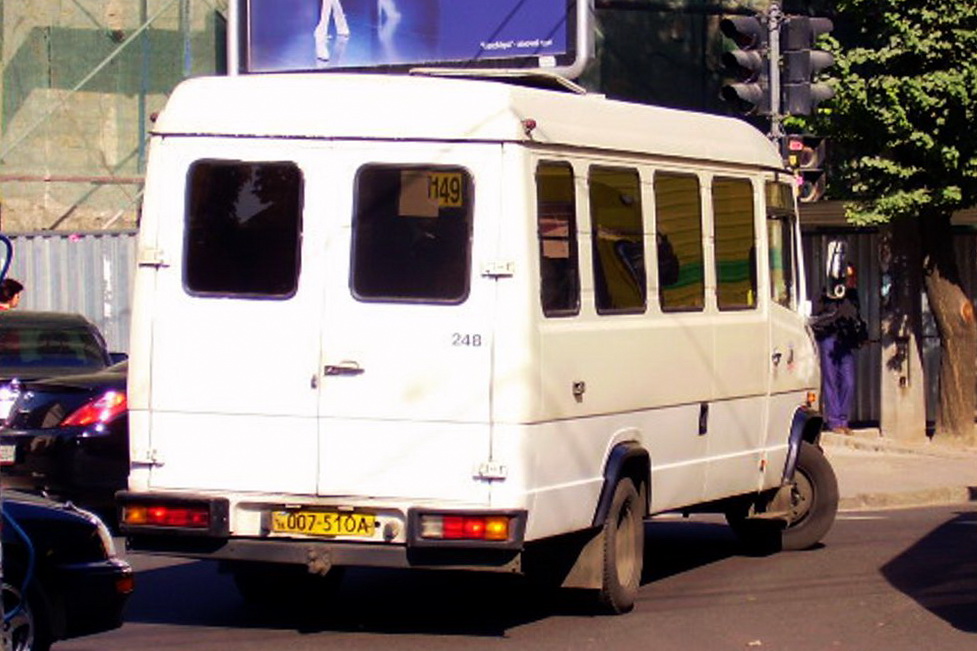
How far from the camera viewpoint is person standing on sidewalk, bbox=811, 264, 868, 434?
2133cm

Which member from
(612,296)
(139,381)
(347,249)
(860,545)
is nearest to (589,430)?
(612,296)

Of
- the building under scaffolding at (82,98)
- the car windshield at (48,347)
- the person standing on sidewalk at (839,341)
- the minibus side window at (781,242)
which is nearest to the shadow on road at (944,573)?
the minibus side window at (781,242)

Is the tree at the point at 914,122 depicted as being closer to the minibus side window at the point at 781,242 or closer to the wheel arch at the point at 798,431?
the minibus side window at the point at 781,242

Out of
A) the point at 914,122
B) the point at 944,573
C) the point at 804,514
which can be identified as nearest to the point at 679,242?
the point at 944,573

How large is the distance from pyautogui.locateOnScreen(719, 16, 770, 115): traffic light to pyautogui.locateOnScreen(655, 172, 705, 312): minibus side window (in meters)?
5.33

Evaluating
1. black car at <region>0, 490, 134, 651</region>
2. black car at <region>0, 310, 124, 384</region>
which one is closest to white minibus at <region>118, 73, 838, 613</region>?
black car at <region>0, 490, 134, 651</region>

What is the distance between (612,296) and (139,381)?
2562 millimetres

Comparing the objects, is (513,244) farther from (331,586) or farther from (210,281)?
(331,586)

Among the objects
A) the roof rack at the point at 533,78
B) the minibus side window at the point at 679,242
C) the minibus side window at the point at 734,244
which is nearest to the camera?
the minibus side window at the point at 679,242

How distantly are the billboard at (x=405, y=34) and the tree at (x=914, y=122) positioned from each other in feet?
9.35

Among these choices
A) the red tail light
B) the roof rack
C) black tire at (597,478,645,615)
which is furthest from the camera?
the red tail light

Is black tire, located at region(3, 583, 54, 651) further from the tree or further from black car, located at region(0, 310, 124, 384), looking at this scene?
the tree

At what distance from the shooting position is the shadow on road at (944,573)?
11.1m

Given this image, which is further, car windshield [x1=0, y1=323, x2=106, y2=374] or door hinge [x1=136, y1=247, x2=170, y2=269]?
car windshield [x1=0, y1=323, x2=106, y2=374]
